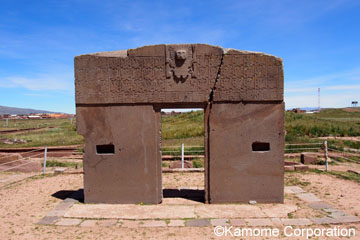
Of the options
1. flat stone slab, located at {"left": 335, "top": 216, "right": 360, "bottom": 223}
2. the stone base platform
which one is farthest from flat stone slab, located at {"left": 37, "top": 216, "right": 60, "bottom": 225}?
flat stone slab, located at {"left": 335, "top": 216, "right": 360, "bottom": 223}

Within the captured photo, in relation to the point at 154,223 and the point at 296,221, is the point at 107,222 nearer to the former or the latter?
the point at 154,223

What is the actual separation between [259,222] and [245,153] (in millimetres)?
1549

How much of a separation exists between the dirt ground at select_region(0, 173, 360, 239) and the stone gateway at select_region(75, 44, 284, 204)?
1.24 m

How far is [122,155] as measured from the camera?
6312 mm

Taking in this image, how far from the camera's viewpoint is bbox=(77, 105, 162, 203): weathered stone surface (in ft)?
20.5

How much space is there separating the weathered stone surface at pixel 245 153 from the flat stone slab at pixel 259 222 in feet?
3.02

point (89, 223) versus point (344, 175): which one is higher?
point (344, 175)

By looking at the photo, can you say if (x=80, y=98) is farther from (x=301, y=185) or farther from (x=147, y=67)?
(x=301, y=185)

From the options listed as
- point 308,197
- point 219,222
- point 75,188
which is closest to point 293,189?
point 308,197

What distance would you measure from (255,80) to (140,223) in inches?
152

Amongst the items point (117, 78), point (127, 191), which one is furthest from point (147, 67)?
point (127, 191)

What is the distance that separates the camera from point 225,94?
6.11 meters

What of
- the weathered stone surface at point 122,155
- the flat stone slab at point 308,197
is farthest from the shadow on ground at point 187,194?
the flat stone slab at point 308,197

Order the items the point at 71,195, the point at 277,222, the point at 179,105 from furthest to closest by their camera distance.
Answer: the point at 71,195 < the point at 179,105 < the point at 277,222
